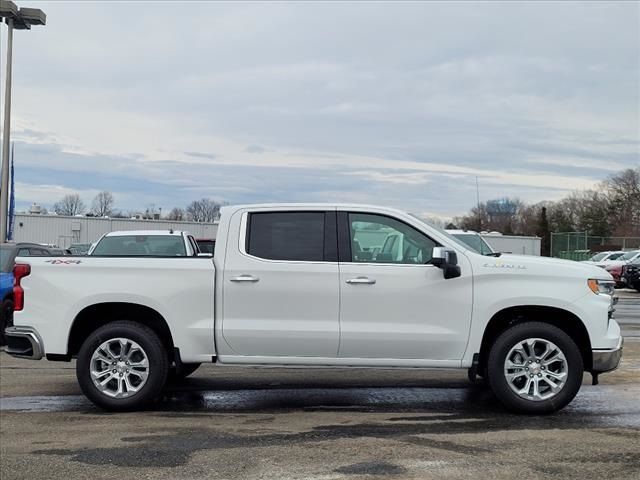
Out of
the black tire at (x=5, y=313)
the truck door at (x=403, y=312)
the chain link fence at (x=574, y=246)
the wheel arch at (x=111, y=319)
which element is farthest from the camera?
the chain link fence at (x=574, y=246)

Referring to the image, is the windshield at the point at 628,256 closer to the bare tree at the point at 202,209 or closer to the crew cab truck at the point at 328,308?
the crew cab truck at the point at 328,308

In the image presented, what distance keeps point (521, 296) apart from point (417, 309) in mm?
954

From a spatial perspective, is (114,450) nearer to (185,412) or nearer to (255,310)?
(185,412)

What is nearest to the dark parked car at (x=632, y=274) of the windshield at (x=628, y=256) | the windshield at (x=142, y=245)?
the windshield at (x=628, y=256)

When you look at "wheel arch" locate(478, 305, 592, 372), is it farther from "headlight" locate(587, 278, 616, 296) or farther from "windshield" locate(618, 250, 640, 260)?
"windshield" locate(618, 250, 640, 260)

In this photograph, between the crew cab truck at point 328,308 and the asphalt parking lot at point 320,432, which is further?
the crew cab truck at point 328,308

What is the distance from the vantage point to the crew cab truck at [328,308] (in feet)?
21.1

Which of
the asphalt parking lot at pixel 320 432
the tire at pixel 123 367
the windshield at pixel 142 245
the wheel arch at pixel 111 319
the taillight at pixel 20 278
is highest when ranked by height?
the windshield at pixel 142 245

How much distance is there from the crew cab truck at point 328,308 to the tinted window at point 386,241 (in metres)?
0.01

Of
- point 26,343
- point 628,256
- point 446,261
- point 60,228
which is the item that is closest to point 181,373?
point 26,343

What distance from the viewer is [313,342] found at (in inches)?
257

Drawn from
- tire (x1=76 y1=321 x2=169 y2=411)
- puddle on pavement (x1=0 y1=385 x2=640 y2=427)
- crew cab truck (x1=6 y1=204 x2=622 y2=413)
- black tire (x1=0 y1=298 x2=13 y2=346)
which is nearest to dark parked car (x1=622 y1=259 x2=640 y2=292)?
puddle on pavement (x1=0 y1=385 x2=640 y2=427)

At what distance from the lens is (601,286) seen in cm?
654

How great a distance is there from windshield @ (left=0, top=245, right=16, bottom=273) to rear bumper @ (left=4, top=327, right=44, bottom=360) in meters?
5.33
